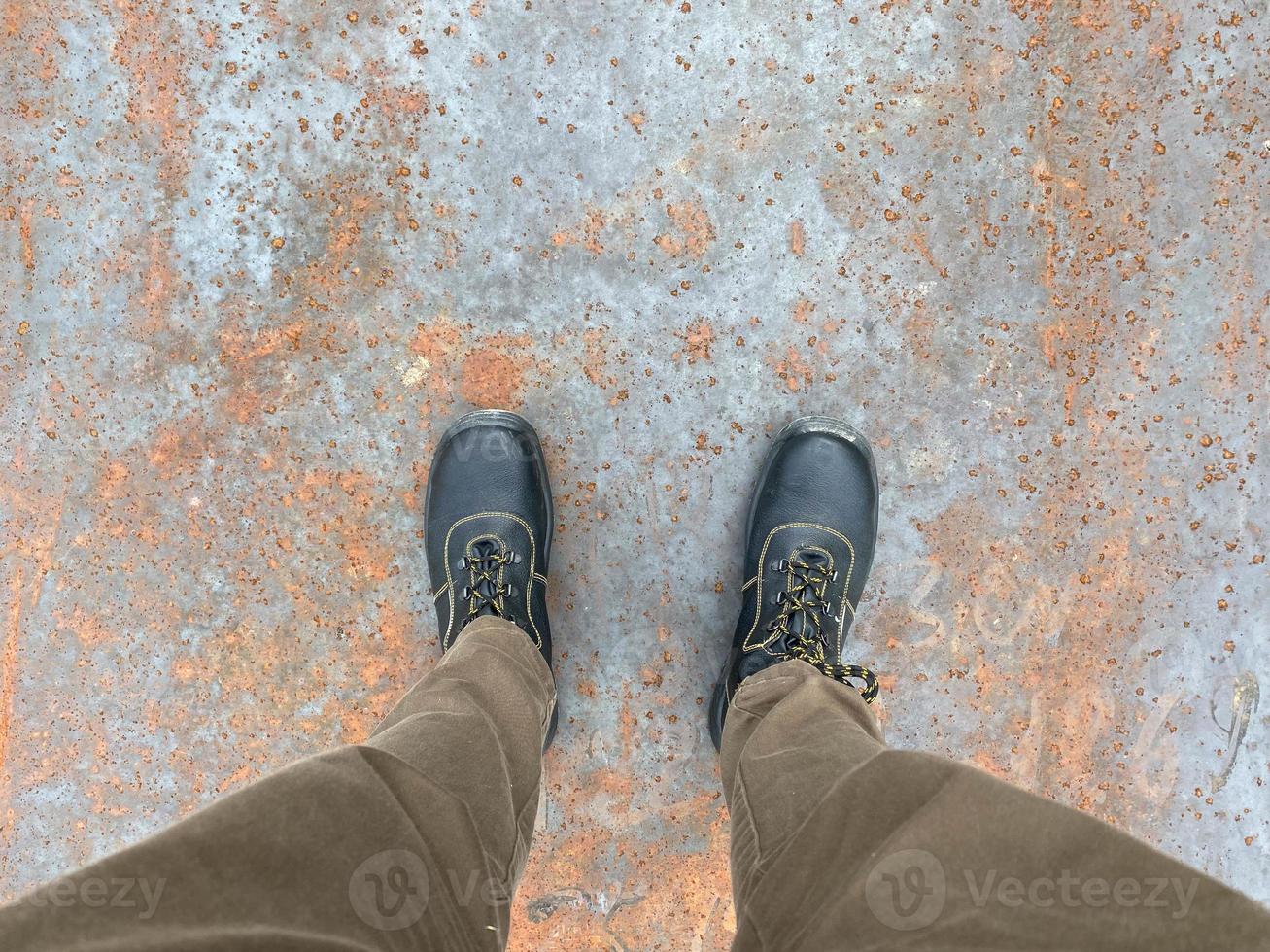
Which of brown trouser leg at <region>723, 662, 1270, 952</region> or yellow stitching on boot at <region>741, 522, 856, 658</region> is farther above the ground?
yellow stitching on boot at <region>741, 522, 856, 658</region>

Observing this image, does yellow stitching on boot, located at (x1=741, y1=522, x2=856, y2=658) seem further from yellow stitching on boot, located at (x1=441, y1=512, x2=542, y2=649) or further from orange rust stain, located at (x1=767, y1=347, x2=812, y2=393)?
yellow stitching on boot, located at (x1=441, y1=512, x2=542, y2=649)

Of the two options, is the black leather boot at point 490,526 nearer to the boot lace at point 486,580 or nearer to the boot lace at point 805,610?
the boot lace at point 486,580

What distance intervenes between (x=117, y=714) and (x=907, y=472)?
1.83m

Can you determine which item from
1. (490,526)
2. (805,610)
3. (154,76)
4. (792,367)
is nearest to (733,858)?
(805,610)

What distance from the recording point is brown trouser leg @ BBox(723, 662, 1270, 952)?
765mm

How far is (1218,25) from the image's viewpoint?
5.10 ft

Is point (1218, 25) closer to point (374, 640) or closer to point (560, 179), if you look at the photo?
point (560, 179)

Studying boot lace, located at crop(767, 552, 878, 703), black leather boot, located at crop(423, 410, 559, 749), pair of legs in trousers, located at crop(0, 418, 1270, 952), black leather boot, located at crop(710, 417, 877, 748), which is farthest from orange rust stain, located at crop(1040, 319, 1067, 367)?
black leather boot, located at crop(423, 410, 559, 749)

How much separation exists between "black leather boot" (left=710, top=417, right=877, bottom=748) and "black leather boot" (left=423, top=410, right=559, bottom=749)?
46cm

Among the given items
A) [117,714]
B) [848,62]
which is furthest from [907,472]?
[117,714]

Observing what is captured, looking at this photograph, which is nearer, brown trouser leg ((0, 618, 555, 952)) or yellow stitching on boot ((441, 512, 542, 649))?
brown trouser leg ((0, 618, 555, 952))

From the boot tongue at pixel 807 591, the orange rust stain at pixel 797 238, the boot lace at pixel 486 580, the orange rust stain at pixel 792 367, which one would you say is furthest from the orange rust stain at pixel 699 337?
the boot lace at pixel 486 580

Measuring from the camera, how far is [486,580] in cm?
162

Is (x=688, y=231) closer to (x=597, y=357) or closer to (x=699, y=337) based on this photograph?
(x=699, y=337)
